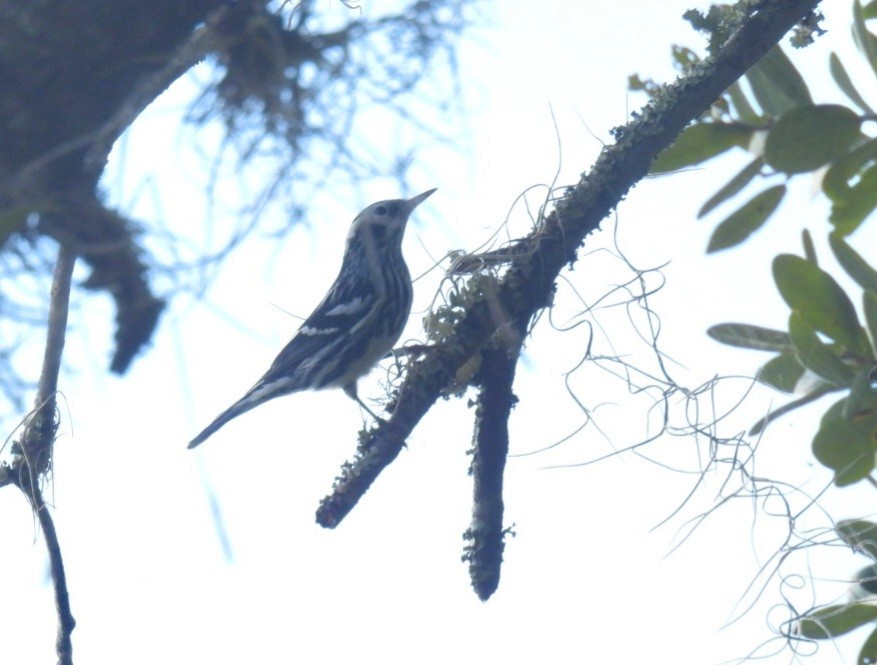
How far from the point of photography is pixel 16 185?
1.75 meters

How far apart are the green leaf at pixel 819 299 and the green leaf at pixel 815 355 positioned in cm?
5

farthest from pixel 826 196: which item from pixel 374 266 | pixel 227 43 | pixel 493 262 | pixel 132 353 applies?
pixel 132 353

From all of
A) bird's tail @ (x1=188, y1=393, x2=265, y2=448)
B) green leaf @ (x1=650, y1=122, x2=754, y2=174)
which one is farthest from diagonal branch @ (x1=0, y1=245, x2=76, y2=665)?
green leaf @ (x1=650, y1=122, x2=754, y2=174)

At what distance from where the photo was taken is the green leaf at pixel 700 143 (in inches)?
107

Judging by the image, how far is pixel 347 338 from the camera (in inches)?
155

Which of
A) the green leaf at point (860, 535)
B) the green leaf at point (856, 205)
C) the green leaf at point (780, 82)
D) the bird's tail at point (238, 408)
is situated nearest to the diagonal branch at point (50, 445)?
the bird's tail at point (238, 408)

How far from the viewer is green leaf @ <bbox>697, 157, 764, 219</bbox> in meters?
2.85

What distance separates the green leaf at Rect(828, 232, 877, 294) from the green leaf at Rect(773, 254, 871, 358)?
7 centimetres

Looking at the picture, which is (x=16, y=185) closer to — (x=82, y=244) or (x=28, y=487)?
(x=82, y=244)

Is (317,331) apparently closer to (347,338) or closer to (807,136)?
(347,338)

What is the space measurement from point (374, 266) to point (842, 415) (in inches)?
46.0

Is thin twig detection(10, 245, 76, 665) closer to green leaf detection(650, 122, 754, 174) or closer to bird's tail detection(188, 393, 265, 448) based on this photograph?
bird's tail detection(188, 393, 265, 448)

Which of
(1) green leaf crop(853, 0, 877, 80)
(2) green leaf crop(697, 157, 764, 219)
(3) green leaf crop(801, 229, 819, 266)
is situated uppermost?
(1) green leaf crop(853, 0, 877, 80)

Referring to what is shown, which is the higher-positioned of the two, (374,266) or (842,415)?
(374,266)
